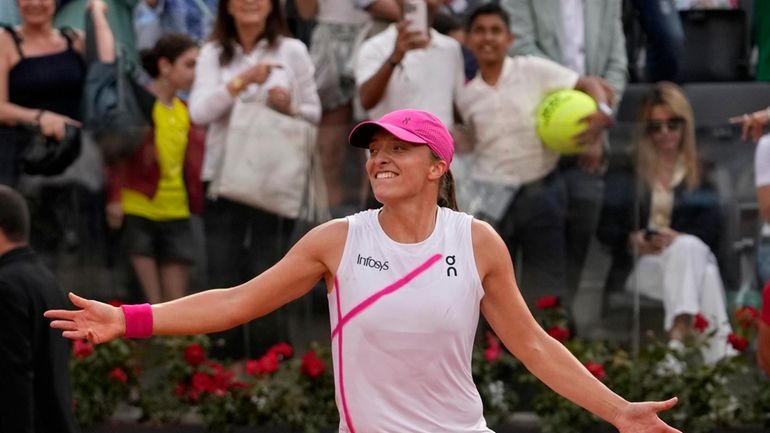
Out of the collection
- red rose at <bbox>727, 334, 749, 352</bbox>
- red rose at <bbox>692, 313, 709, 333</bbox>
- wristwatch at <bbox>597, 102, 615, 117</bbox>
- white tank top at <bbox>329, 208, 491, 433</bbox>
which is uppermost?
wristwatch at <bbox>597, 102, 615, 117</bbox>

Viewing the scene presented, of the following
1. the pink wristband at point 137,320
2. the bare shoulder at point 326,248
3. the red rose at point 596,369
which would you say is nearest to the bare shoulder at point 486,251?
the bare shoulder at point 326,248

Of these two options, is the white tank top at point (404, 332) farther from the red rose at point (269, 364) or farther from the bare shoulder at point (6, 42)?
the bare shoulder at point (6, 42)

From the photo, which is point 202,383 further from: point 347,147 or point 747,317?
point 747,317

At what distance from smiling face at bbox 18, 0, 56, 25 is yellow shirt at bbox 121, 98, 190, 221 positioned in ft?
3.04

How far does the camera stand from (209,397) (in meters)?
9.59

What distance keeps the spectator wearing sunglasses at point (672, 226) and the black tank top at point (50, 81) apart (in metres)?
3.25

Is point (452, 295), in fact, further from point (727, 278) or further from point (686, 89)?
point (686, 89)

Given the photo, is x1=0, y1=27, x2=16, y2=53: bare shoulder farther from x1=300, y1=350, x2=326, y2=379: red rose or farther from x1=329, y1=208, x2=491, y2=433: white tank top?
x1=329, y1=208, x2=491, y2=433: white tank top

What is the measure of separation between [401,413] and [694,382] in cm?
417

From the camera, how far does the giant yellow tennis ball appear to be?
9.37 metres

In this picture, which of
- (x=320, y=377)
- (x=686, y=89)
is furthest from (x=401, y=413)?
(x=686, y=89)

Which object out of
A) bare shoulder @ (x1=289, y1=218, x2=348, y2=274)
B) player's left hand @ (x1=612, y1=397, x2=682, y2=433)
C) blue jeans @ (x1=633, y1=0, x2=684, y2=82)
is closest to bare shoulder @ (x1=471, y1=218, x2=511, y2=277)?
bare shoulder @ (x1=289, y1=218, x2=348, y2=274)

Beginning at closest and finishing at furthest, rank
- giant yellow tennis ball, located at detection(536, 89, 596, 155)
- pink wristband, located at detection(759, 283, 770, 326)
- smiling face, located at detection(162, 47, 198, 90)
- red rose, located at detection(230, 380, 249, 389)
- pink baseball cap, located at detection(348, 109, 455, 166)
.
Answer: pink baseball cap, located at detection(348, 109, 455, 166)
pink wristband, located at detection(759, 283, 770, 326)
giant yellow tennis ball, located at detection(536, 89, 596, 155)
red rose, located at detection(230, 380, 249, 389)
smiling face, located at detection(162, 47, 198, 90)

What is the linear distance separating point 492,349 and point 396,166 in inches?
162
